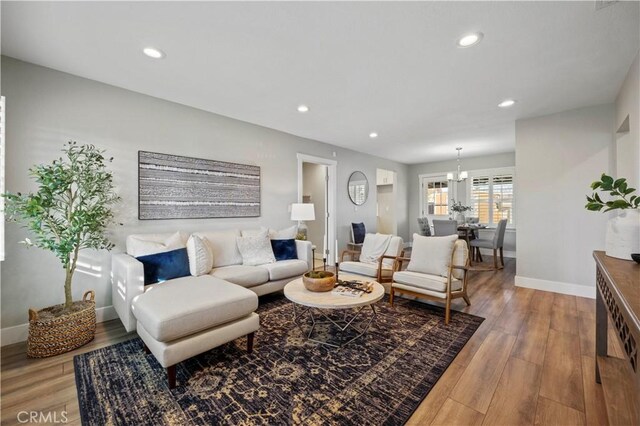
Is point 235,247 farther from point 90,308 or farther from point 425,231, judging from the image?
point 425,231

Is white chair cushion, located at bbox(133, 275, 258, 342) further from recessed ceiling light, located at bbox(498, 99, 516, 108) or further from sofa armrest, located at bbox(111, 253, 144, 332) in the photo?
recessed ceiling light, located at bbox(498, 99, 516, 108)

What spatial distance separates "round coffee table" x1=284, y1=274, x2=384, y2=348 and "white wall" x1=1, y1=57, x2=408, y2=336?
1.83 meters

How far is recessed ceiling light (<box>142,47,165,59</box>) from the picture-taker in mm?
2238

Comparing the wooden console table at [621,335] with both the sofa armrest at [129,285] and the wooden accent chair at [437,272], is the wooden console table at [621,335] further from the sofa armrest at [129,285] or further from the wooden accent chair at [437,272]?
the sofa armrest at [129,285]

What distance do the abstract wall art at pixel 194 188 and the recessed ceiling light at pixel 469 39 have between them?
10.1 ft

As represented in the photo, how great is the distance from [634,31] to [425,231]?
4.70 metres

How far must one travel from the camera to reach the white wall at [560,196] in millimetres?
3455

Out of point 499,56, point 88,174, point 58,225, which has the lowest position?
point 58,225

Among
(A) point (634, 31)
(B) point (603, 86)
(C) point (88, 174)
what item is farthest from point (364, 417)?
(B) point (603, 86)

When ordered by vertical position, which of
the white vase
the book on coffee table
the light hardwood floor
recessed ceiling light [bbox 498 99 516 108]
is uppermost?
recessed ceiling light [bbox 498 99 516 108]

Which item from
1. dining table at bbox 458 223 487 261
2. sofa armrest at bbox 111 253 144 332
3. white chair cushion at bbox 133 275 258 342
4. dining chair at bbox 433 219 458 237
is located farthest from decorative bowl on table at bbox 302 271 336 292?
dining table at bbox 458 223 487 261

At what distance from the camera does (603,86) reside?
2918mm

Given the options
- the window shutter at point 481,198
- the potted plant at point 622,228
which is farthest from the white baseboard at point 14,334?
the window shutter at point 481,198
